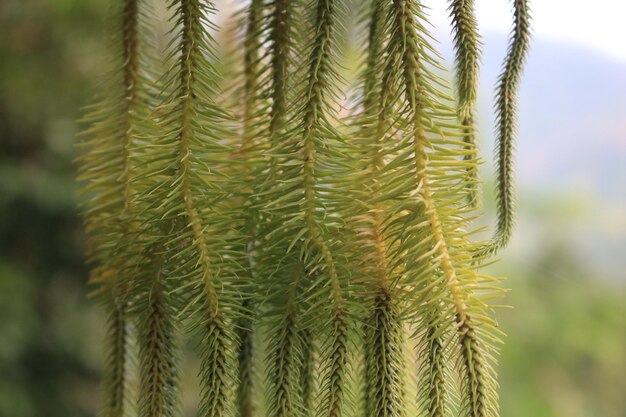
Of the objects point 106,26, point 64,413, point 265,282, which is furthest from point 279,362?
point 64,413

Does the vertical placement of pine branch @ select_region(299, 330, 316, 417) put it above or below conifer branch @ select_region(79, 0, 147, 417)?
below

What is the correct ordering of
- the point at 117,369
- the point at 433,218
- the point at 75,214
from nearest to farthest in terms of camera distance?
the point at 433,218 < the point at 117,369 < the point at 75,214

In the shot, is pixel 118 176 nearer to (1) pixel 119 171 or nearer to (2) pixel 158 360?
(1) pixel 119 171

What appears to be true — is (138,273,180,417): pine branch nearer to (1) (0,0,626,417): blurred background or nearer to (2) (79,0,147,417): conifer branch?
(2) (79,0,147,417): conifer branch

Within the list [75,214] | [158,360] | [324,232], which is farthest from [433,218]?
[75,214]

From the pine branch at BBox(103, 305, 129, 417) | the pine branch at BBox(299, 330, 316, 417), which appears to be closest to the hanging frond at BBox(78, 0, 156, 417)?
the pine branch at BBox(103, 305, 129, 417)

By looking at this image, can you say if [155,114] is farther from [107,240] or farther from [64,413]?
[64,413]
